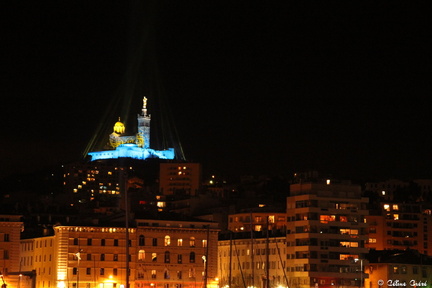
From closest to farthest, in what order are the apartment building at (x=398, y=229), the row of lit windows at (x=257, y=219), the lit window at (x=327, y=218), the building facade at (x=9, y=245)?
the building facade at (x=9, y=245), the lit window at (x=327, y=218), the row of lit windows at (x=257, y=219), the apartment building at (x=398, y=229)

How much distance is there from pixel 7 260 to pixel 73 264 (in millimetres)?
6925

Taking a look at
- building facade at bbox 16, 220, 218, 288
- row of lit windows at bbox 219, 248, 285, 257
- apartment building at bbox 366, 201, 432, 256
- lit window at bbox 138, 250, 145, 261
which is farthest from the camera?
apartment building at bbox 366, 201, 432, 256

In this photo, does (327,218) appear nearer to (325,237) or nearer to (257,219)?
(325,237)

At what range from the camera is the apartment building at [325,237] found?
4966 inches

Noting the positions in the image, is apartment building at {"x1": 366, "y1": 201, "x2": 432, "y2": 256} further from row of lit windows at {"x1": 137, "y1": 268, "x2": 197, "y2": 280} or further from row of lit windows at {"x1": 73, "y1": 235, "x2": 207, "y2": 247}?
row of lit windows at {"x1": 137, "y1": 268, "x2": 197, "y2": 280}

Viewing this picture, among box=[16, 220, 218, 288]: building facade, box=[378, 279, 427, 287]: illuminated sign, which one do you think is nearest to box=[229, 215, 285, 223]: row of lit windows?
box=[16, 220, 218, 288]: building facade

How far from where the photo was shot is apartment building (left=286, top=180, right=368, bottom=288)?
126 m

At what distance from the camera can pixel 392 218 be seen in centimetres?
16588

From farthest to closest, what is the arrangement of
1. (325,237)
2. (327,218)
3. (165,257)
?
(327,218) < (325,237) < (165,257)

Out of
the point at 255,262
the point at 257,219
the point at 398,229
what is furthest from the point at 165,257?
the point at 398,229

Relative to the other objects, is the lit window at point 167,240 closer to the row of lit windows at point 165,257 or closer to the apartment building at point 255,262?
the row of lit windows at point 165,257

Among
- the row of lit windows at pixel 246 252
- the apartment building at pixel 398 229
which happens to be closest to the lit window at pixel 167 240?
the row of lit windows at pixel 246 252

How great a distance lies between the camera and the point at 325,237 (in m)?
127

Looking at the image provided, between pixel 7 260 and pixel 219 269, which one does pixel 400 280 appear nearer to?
pixel 219 269
